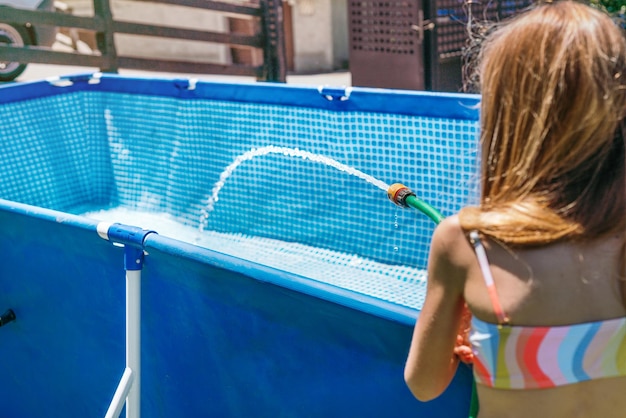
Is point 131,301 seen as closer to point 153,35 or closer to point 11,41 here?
point 153,35

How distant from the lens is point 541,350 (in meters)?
1.32

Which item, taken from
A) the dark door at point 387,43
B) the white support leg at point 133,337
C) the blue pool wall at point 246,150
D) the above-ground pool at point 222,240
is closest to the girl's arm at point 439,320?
the above-ground pool at point 222,240

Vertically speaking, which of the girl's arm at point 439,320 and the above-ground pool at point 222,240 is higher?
the girl's arm at point 439,320

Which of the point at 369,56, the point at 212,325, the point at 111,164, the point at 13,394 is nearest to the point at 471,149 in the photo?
the point at 212,325

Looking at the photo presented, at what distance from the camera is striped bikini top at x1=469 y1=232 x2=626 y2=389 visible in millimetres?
1311

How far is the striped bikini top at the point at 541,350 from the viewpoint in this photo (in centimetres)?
131

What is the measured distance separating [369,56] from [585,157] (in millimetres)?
5682

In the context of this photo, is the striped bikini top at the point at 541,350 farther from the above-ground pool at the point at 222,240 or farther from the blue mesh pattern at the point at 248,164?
the blue mesh pattern at the point at 248,164

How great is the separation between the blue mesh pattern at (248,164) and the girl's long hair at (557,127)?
6.80ft

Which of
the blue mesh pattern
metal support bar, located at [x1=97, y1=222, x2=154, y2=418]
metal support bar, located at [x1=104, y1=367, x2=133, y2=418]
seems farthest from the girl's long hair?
the blue mesh pattern

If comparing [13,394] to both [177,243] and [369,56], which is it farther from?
[369,56]

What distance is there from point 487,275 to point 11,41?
298 inches

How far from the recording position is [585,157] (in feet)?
4.28

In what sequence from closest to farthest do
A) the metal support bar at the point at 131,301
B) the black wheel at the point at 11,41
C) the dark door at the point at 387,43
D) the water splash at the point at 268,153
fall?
the metal support bar at the point at 131,301, the water splash at the point at 268,153, the dark door at the point at 387,43, the black wheel at the point at 11,41
